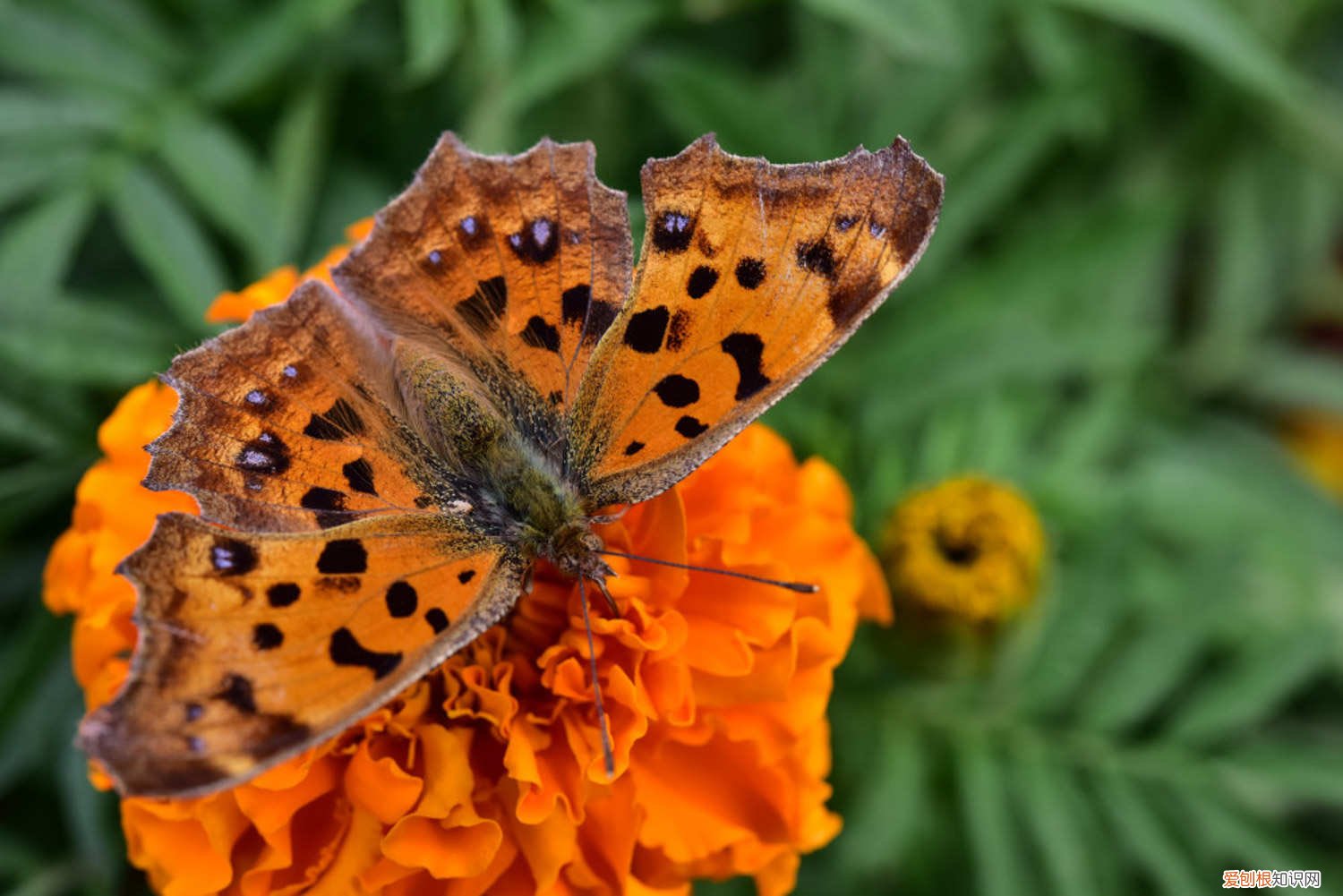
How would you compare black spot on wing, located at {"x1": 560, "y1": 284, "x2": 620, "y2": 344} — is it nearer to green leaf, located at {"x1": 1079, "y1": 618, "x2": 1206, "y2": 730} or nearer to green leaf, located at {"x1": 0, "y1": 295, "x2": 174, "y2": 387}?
green leaf, located at {"x1": 0, "y1": 295, "x2": 174, "y2": 387}

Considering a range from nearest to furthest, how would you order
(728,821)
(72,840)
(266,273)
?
(728,821)
(266,273)
(72,840)

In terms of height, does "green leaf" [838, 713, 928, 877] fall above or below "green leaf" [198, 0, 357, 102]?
below

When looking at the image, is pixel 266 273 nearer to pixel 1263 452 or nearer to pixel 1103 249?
pixel 1103 249

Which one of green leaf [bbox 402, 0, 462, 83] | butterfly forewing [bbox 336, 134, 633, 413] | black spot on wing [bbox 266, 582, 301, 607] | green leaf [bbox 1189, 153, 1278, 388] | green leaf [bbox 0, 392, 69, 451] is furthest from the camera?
green leaf [bbox 1189, 153, 1278, 388]

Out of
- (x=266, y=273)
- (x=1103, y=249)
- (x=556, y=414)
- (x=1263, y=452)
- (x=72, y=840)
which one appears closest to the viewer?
(x=556, y=414)

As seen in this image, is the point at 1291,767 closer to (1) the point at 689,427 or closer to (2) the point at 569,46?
(1) the point at 689,427

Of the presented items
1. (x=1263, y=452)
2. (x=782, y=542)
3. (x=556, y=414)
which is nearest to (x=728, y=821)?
(x=782, y=542)

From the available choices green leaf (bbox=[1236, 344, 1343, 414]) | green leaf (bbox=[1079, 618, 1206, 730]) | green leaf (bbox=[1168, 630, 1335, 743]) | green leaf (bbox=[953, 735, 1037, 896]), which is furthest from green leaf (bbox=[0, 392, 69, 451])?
green leaf (bbox=[1236, 344, 1343, 414])

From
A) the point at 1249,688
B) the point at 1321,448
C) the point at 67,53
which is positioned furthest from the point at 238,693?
the point at 1321,448
